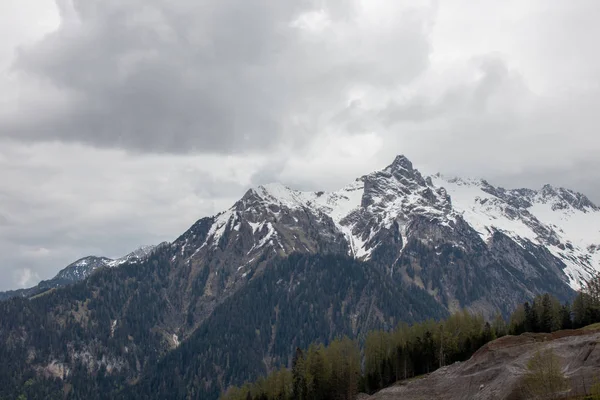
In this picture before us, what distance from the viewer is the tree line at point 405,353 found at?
6304 inches

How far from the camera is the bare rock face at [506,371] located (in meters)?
101

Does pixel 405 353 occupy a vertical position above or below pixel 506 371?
above

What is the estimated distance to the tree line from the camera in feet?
525

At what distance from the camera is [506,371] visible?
110 metres

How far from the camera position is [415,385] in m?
138

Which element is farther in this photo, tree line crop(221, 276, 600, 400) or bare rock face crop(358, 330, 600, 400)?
tree line crop(221, 276, 600, 400)

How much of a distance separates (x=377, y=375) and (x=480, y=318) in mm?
36430

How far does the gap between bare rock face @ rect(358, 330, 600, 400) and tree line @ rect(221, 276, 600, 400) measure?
1652 centimetres

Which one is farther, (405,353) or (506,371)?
(405,353)

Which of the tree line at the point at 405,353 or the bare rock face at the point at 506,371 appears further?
the tree line at the point at 405,353

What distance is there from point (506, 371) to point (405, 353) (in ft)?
186

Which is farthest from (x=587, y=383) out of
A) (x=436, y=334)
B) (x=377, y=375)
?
(x=377, y=375)

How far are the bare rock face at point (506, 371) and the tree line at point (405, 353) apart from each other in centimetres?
1652

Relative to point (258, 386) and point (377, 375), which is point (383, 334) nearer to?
point (377, 375)
